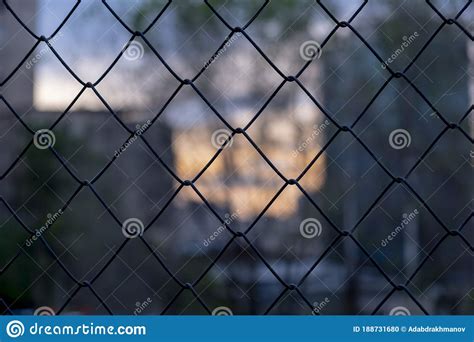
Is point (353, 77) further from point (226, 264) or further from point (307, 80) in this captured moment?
point (226, 264)

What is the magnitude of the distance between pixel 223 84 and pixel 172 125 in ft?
1.31

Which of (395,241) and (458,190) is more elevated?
(458,190)

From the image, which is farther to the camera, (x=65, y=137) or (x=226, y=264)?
(x=226, y=264)

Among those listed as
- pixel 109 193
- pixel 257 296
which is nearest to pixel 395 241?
pixel 257 296

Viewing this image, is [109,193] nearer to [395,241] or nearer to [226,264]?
[226,264]

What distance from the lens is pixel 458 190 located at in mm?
3799

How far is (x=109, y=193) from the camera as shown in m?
3.63

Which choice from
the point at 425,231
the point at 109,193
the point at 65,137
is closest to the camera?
the point at 65,137

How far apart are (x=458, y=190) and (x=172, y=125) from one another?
5.00 ft

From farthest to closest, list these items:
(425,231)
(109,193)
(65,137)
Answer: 1. (425,231)
2. (109,193)
3. (65,137)
